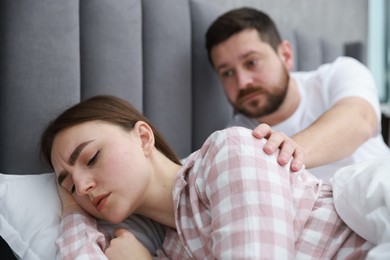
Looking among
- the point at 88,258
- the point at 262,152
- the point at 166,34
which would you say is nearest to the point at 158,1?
the point at 166,34

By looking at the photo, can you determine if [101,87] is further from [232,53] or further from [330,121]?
[330,121]

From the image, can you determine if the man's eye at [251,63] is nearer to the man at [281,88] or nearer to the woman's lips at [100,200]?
the man at [281,88]

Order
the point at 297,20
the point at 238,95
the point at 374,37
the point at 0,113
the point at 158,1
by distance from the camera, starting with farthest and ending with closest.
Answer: the point at 374,37, the point at 297,20, the point at 238,95, the point at 158,1, the point at 0,113

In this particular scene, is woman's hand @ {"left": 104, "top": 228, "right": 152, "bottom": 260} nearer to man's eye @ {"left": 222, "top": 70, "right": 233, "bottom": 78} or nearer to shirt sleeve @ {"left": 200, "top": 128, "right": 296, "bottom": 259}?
shirt sleeve @ {"left": 200, "top": 128, "right": 296, "bottom": 259}

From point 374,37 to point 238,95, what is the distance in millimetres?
2906

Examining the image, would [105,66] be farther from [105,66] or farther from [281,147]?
[281,147]

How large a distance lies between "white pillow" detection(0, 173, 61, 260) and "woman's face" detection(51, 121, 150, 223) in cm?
9

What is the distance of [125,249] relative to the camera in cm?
86

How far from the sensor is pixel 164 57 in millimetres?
1436

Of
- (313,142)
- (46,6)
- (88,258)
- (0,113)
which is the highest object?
(46,6)

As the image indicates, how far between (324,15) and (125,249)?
2637 millimetres

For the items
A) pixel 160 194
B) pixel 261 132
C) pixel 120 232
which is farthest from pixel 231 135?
pixel 120 232

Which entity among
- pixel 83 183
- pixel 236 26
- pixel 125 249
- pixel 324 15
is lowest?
pixel 125 249

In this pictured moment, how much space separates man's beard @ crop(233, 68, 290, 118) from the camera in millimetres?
1558
